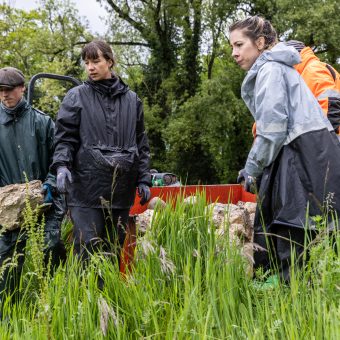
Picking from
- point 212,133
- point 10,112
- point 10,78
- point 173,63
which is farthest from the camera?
point 173,63

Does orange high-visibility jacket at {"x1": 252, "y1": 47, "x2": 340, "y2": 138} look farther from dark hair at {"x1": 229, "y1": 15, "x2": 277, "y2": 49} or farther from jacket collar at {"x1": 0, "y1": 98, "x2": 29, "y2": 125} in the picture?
jacket collar at {"x1": 0, "y1": 98, "x2": 29, "y2": 125}

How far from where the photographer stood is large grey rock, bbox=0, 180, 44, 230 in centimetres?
362

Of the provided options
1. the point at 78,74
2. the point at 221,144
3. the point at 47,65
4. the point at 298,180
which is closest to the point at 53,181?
the point at 298,180

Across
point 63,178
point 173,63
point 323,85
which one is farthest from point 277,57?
point 173,63

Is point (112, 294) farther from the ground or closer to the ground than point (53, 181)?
closer to the ground

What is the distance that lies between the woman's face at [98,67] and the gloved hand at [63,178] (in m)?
0.61

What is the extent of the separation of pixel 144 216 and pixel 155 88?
70.2 ft

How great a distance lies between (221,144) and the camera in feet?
71.4

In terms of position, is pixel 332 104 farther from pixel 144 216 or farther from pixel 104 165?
pixel 144 216

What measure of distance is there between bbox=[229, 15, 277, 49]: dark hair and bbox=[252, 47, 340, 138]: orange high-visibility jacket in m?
0.46

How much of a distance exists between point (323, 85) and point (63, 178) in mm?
1599

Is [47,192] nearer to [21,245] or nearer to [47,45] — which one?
[21,245]

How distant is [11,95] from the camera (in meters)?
3.90

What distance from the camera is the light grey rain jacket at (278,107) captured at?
2.92 meters
